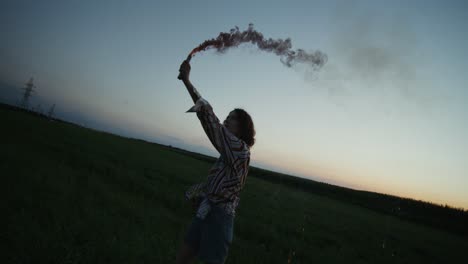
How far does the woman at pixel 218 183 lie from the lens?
2580 millimetres

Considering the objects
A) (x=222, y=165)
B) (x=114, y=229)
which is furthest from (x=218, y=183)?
(x=114, y=229)

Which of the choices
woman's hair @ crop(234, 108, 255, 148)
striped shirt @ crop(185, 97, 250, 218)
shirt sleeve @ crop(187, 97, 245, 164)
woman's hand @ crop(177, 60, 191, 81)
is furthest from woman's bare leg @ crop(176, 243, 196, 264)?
woman's hand @ crop(177, 60, 191, 81)

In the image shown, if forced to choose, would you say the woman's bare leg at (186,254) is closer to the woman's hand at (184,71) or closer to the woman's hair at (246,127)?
the woman's hair at (246,127)

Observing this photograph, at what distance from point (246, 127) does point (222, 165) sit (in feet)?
1.60

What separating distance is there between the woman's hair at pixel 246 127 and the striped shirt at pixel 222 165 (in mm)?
205

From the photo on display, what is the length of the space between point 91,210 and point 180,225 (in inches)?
88.9

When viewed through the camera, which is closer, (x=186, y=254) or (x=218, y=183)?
(x=218, y=183)

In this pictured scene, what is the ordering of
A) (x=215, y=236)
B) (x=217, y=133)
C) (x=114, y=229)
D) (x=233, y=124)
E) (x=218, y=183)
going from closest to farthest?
(x=217, y=133), (x=215, y=236), (x=218, y=183), (x=233, y=124), (x=114, y=229)

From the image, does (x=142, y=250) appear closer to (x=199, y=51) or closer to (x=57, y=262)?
(x=57, y=262)

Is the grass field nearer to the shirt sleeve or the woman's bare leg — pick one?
the woman's bare leg

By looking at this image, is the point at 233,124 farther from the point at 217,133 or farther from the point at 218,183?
the point at 218,183

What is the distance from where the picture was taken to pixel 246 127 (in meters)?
2.97

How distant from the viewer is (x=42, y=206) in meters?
5.84

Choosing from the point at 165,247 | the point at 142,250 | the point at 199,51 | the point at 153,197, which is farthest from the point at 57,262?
the point at 153,197
